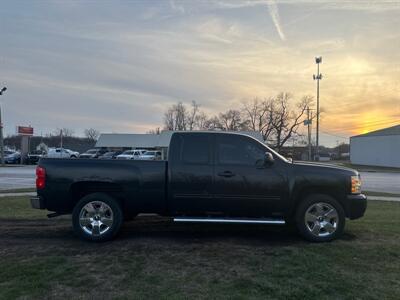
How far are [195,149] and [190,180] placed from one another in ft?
1.83

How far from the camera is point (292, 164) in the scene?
6.96m

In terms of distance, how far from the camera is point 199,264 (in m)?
5.54

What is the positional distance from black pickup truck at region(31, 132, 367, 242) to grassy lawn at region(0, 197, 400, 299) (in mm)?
387

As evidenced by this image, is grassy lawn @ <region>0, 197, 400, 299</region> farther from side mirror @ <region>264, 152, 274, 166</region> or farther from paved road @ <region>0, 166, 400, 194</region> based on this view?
paved road @ <region>0, 166, 400, 194</region>

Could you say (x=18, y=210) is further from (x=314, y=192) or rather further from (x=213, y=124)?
(x=213, y=124)

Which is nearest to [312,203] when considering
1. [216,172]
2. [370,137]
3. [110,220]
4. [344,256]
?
[344,256]

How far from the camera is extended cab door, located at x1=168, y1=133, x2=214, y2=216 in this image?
6844 mm

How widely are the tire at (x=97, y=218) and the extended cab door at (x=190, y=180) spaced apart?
0.94 m

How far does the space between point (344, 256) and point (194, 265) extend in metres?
2.20

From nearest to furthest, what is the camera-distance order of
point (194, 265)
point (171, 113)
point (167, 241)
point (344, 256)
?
point (194, 265) < point (344, 256) < point (167, 241) < point (171, 113)

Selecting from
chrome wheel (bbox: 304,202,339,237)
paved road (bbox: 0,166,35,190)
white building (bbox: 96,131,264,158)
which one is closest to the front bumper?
chrome wheel (bbox: 304,202,339,237)

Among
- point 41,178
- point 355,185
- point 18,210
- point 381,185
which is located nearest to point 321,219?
point 355,185

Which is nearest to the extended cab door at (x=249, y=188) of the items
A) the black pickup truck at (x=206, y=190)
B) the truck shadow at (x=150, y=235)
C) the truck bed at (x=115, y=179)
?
the black pickup truck at (x=206, y=190)

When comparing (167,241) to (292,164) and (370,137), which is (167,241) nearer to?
(292,164)
